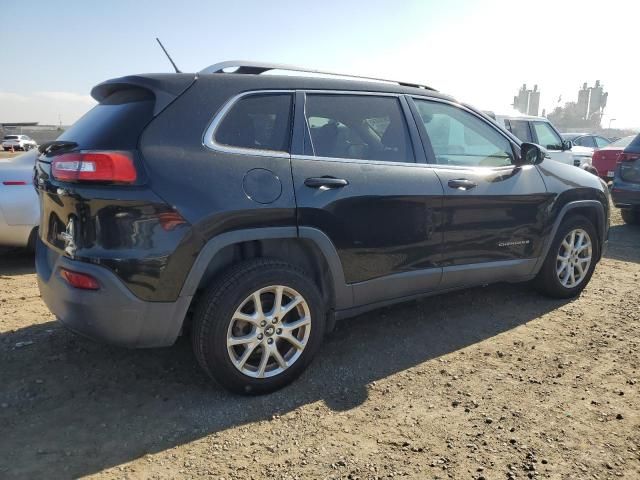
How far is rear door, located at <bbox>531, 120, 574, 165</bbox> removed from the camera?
9.45 meters

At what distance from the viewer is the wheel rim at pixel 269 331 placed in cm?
286

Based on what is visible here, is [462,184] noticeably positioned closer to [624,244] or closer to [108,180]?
[108,180]

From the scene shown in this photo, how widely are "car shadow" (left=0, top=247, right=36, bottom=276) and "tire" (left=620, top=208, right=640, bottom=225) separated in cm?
883

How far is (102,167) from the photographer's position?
256 centimetres

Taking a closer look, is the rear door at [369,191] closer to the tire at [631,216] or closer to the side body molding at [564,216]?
the side body molding at [564,216]

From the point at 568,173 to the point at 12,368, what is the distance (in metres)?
4.50

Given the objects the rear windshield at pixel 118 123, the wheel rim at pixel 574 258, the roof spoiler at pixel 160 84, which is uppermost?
the roof spoiler at pixel 160 84

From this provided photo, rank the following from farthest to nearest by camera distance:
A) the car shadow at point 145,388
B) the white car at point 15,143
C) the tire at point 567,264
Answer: the white car at point 15,143
the tire at point 567,264
the car shadow at point 145,388

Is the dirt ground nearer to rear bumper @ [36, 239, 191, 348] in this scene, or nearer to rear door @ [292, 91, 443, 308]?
rear bumper @ [36, 239, 191, 348]

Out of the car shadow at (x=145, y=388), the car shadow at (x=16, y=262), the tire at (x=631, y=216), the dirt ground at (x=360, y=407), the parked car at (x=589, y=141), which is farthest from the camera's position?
the parked car at (x=589, y=141)

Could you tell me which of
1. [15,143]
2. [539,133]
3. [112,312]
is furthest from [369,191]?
[15,143]

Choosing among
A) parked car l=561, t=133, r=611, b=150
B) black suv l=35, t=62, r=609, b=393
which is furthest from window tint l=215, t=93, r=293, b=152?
parked car l=561, t=133, r=611, b=150

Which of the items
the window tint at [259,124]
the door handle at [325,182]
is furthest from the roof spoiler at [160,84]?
the door handle at [325,182]

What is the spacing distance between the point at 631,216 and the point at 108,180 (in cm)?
872
